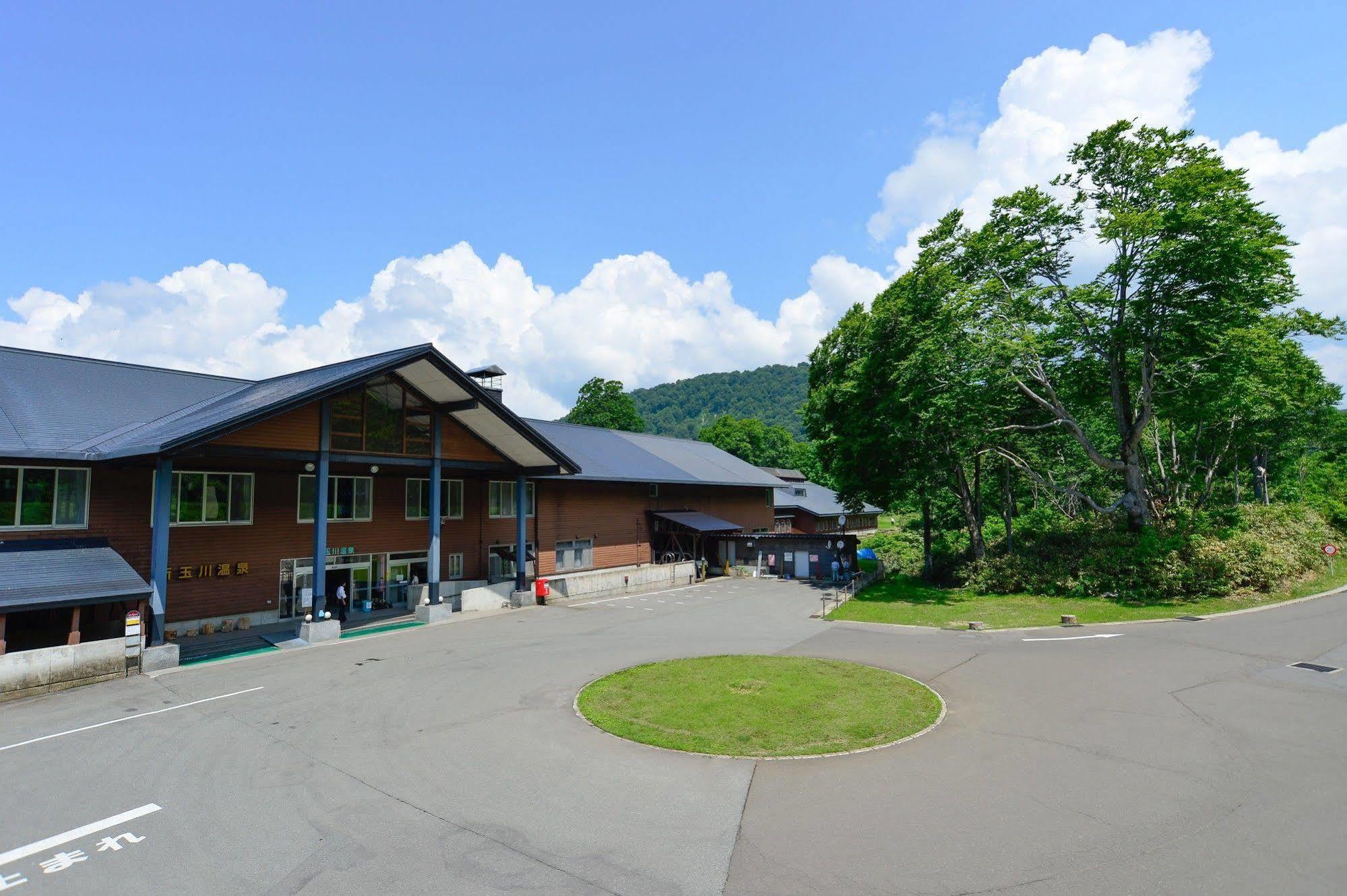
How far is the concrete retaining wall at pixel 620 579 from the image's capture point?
29473 mm

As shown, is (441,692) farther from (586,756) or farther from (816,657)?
(816,657)

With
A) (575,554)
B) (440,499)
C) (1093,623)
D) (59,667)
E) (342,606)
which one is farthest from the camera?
(575,554)

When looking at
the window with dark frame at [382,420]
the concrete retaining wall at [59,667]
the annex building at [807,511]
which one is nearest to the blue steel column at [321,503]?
the window with dark frame at [382,420]

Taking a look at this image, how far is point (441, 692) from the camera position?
46.5 ft

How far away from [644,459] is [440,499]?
15178mm

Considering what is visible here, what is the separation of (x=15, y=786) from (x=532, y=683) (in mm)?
8157

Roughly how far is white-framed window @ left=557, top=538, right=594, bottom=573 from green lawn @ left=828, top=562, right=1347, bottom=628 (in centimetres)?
1297

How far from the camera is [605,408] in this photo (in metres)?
91.8

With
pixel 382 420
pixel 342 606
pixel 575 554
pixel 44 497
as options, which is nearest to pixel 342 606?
pixel 342 606

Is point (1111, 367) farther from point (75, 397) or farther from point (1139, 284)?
point (75, 397)

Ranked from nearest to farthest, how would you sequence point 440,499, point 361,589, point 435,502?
point 435,502
point 361,589
point 440,499

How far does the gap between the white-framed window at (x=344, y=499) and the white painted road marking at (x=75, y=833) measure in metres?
16.3

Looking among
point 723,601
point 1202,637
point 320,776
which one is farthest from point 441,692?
point 1202,637

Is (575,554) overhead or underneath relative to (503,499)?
underneath
